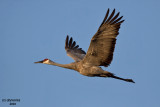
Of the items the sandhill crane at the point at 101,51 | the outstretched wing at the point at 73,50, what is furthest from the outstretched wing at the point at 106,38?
the outstretched wing at the point at 73,50

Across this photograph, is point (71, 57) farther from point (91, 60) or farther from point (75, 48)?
point (91, 60)

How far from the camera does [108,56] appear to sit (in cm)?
1356

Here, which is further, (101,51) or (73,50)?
(73,50)

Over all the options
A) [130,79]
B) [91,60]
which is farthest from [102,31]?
[130,79]

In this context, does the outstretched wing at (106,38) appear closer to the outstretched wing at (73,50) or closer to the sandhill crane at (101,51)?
the sandhill crane at (101,51)

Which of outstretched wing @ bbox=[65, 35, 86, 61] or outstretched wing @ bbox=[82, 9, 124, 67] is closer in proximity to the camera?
outstretched wing @ bbox=[82, 9, 124, 67]

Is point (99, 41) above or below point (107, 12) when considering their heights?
below

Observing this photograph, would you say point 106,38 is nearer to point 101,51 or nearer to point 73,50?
point 101,51

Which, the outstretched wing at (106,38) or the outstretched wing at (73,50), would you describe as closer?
the outstretched wing at (106,38)

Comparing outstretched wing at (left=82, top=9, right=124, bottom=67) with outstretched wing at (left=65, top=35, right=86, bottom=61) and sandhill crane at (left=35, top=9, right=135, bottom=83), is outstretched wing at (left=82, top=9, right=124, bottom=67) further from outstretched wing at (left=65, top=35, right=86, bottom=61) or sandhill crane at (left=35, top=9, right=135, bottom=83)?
outstretched wing at (left=65, top=35, right=86, bottom=61)

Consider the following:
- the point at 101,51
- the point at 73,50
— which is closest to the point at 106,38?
the point at 101,51

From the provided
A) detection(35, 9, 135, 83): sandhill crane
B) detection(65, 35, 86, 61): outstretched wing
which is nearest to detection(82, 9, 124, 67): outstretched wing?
detection(35, 9, 135, 83): sandhill crane

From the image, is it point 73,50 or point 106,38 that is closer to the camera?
point 106,38

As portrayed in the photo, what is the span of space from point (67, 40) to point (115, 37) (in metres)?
5.20
